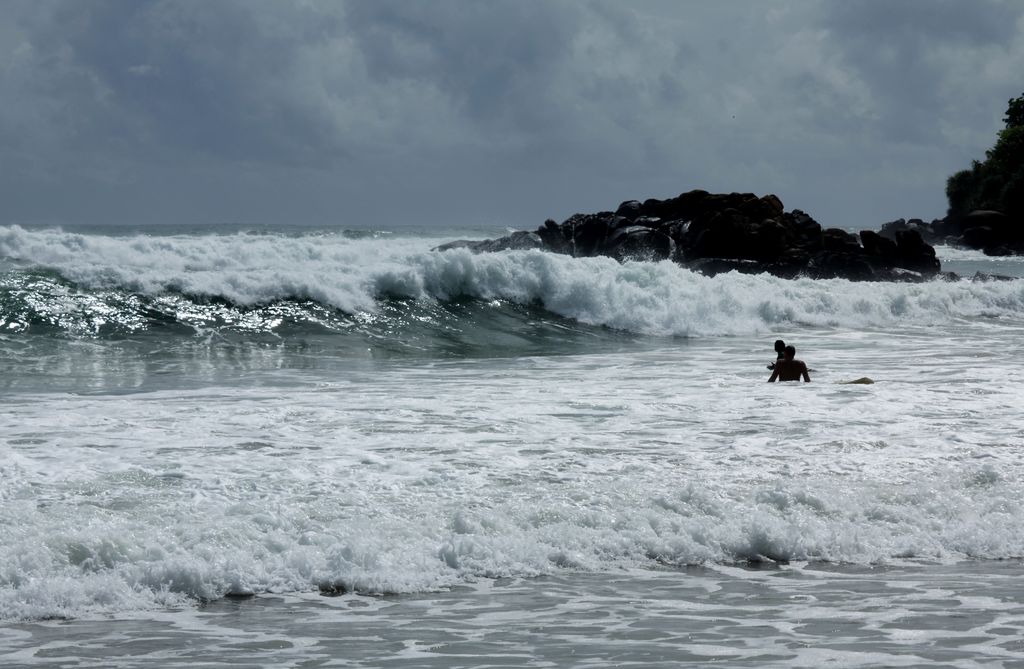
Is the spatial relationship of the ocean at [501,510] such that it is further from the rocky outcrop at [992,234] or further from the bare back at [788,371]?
the rocky outcrop at [992,234]

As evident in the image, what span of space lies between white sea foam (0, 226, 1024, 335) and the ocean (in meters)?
4.41

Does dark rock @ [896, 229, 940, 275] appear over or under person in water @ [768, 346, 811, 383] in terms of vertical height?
over

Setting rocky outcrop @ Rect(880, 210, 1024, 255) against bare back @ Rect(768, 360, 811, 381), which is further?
rocky outcrop @ Rect(880, 210, 1024, 255)

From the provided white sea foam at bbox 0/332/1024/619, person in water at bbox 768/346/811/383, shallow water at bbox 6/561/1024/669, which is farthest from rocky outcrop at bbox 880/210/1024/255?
shallow water at bbox 6/561/1024/669

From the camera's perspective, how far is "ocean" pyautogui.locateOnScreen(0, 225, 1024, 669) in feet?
19.5

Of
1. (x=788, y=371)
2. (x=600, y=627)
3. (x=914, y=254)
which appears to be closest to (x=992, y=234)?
(x=914, y=254)

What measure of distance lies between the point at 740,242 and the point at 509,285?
15.7m

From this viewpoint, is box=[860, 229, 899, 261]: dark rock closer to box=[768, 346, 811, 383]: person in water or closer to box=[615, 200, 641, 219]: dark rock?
box=[615, 200, 641, 219]: dark rock

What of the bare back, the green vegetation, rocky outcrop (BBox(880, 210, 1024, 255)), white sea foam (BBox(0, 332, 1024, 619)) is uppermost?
the green vegetation

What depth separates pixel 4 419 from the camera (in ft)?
36.2

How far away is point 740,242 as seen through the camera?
38875mm

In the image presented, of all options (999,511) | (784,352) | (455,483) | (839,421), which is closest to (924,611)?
(999,511)

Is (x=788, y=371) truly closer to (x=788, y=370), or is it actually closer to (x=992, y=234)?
(x=788, y=370)

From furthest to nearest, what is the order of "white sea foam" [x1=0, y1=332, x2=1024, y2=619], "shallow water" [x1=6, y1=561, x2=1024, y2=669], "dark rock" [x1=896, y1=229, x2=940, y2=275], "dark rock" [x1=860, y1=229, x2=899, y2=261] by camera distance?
"dark rock" [x1=860, y1=229, x2=899, y2=261], "dark rock" [x1=896, y1=229, x2=940, y2=275], "white sea foam" [x1=0, y1=332, x2=1024, y2=619], "shallow water" [x1=6, y1=561, x2=1024, y2=669]
